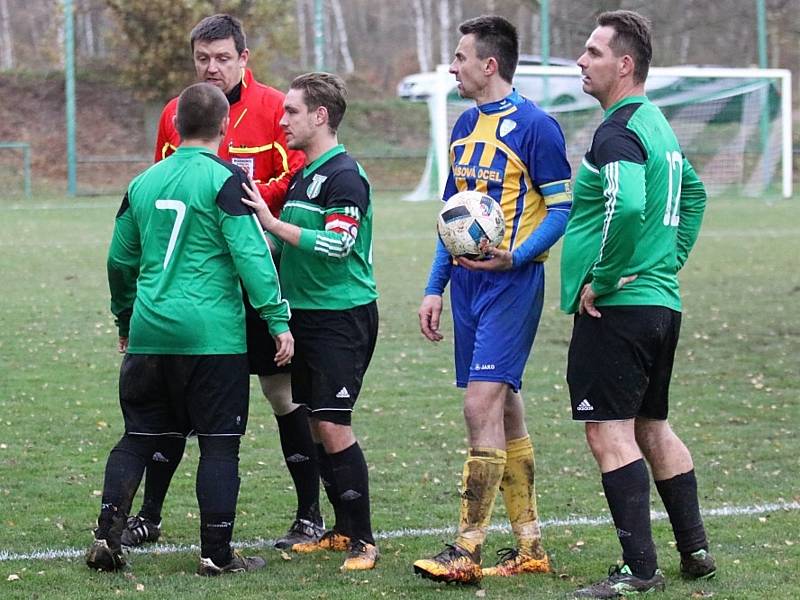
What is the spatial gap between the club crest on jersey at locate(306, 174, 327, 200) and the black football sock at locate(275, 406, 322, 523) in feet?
3.69

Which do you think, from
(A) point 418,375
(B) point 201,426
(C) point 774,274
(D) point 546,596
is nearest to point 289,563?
(B) point 201,426

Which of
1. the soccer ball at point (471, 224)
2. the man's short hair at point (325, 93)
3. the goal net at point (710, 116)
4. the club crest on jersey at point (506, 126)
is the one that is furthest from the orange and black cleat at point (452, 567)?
the goal net at point (710, 116)

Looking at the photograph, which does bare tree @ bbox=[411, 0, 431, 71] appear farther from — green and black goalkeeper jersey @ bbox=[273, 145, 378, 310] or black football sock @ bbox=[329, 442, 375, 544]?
black football sock @ bbox=[329, 442, 375, 544]

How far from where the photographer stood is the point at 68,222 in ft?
84.0

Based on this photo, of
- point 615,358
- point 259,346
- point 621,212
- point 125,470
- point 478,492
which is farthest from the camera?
point 259,346

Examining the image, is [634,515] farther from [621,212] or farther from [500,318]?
[621,212]

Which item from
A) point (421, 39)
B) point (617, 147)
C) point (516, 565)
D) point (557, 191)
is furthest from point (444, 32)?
point (617, 147)

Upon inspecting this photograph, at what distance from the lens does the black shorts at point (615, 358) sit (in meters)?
5.04

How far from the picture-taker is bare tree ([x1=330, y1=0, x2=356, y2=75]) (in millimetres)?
53344

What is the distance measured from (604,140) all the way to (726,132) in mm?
26611

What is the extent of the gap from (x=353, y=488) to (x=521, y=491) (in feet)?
2.41

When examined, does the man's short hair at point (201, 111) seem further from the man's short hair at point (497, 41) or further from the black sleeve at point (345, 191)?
the man's short hair at point (497, 41)

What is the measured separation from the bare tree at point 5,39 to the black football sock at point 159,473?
46.5 meters

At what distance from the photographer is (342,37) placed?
53188 mm
